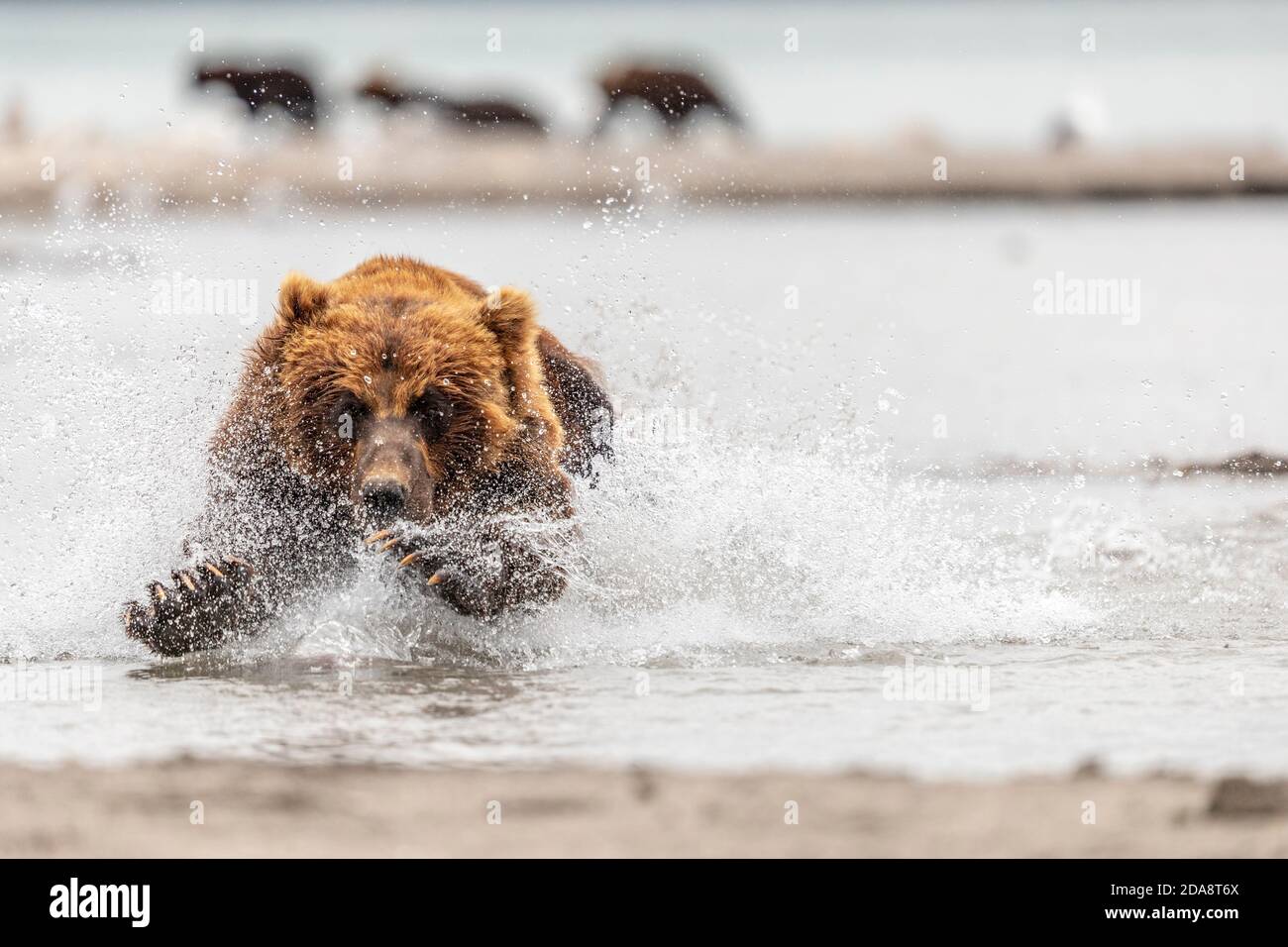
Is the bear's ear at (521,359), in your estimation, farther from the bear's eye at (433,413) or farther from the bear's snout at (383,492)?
the bear's snout at (383,492)

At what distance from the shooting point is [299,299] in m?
5.63

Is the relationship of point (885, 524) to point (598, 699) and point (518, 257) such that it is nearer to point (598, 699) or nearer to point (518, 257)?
point (598, 699)

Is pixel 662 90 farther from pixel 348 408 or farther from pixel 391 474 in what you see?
pixel 391 474

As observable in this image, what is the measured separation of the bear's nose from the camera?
17.0ft

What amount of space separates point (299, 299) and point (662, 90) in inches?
1170

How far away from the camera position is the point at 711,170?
35.2m

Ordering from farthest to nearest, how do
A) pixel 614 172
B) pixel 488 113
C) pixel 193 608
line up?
pixel 488 113, pixel 614 172, pixel 193 608

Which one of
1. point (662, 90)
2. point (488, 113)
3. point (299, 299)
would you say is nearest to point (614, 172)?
point (662, 90)

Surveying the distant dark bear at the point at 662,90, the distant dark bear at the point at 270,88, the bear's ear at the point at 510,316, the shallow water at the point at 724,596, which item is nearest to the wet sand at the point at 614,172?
the distant dark bear at the point at 662,90

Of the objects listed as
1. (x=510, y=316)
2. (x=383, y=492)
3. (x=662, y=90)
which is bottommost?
(x=383, y=492)

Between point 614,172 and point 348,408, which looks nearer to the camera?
point 348,408

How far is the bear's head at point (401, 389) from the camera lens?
545 centimetres

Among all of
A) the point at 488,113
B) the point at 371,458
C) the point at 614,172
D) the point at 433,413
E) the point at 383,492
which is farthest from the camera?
the point at 488,113

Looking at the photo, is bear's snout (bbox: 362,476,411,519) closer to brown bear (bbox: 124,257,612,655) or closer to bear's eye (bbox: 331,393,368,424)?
brown bear (bbox: 124,257,612,655)
